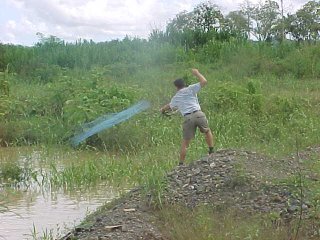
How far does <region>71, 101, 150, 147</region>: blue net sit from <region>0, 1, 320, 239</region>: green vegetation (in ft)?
Result: 0.56

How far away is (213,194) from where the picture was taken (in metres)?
7.77

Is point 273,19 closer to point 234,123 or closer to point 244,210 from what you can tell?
point 234,123

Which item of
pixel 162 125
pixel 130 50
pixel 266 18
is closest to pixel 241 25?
pixel 266 18

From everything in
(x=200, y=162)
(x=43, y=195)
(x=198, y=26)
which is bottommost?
(x=43, y=195)

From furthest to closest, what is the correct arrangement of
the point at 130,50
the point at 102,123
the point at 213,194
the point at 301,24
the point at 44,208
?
1. the point at 301,24
2. the point at 130,50
3. the point at 102,123
4. the point at 44,208
5. the point at 213,194

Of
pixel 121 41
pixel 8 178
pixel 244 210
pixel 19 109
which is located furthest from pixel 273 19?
pixel 244 210

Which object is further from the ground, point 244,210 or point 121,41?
point 121,41

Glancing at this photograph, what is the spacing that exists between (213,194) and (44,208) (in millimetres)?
3097

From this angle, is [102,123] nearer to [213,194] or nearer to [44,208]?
[44,208]

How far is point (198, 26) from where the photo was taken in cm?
3338

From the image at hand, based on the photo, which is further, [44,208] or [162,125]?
[162,125]

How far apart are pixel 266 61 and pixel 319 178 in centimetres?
A: 1675

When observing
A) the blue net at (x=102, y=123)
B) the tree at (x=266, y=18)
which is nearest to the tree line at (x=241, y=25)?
the tree at (x=266, y=18)

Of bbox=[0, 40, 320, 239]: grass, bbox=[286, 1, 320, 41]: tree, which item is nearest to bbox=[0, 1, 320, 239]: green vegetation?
bbox=[0, 40, 320, 239]: grass
